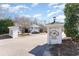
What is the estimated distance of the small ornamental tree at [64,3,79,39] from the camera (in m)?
3.07

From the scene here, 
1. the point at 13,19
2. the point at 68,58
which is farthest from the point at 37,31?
the point at 68,58

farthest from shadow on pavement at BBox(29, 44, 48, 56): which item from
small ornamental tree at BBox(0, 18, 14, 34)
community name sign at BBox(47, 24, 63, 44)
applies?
small ornamental tree at BBox(0, 18, 14, 34)

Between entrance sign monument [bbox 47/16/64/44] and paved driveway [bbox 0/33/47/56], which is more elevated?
entrance sign monument [bbox 47/16/64/44]

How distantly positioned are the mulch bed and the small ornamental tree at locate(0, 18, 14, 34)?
0.67 metres

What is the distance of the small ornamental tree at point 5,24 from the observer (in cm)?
304

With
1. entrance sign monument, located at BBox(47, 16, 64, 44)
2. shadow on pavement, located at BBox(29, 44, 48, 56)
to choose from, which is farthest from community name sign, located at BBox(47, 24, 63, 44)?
shadow on pavement, located at BBox(29, 44, 48, 56)

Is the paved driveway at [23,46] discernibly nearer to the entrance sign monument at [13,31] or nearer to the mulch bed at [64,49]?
the entrance sign monument at [13,31]

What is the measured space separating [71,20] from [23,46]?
0.75 m

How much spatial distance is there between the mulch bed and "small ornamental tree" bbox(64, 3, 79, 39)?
0.40ft

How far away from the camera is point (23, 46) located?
3.06m

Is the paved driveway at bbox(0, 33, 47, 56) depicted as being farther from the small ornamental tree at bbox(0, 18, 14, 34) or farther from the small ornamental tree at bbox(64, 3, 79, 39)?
the small ornamental tree at bbox(64, 3, 79, 39)

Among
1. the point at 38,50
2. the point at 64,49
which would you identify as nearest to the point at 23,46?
the point at 38,50

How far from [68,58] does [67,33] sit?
342mm

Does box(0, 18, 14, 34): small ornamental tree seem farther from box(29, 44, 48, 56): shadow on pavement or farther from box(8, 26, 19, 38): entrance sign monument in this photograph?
box(29, 44, 48, 56): shadow on pavement
